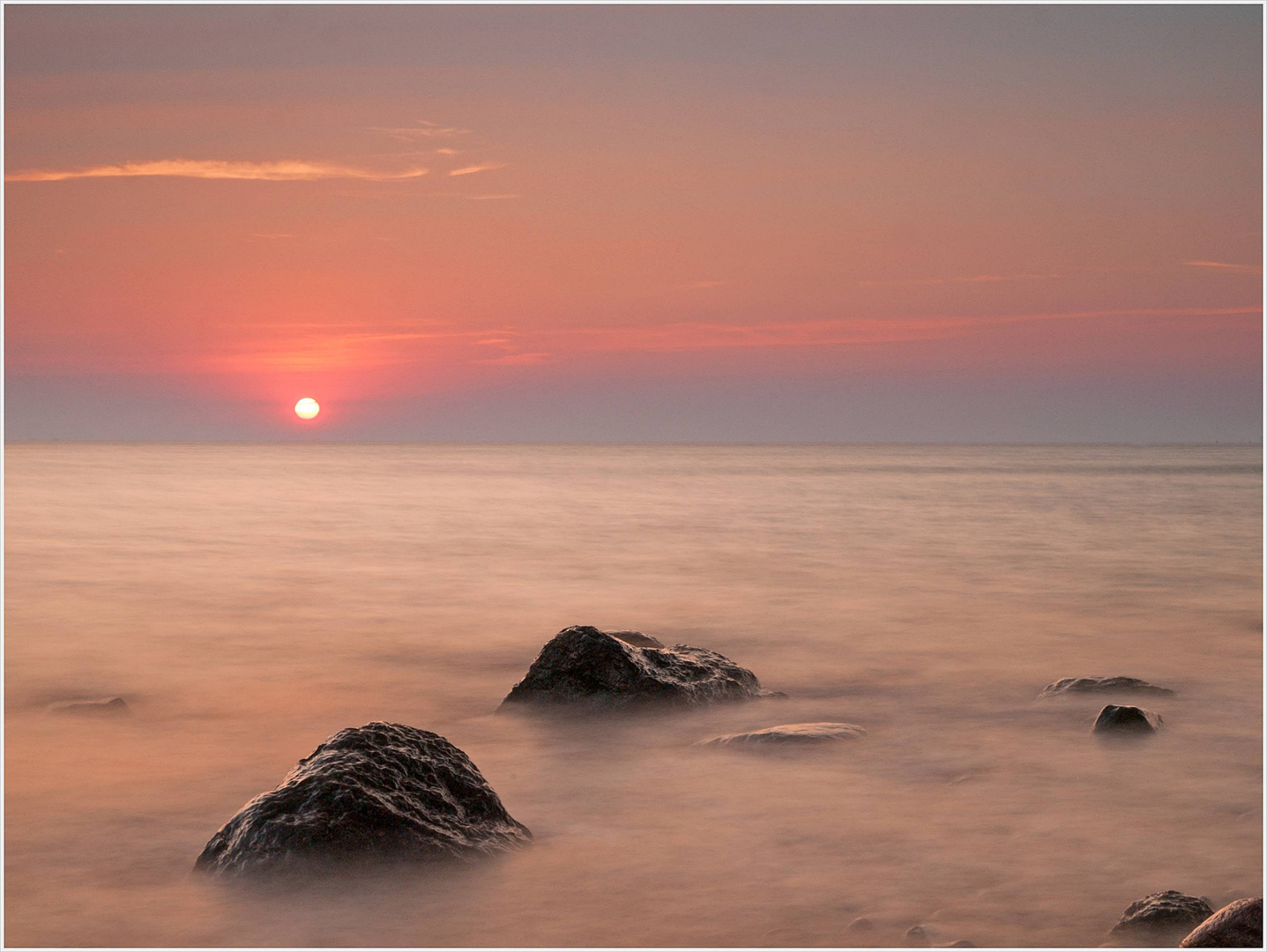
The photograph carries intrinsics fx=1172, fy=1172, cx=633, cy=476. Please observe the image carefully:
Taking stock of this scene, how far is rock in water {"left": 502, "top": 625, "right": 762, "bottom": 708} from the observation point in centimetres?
737

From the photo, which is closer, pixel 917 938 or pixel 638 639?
pixel 917 938

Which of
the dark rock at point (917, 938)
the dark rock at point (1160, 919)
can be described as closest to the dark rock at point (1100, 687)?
the dark rock at point (1160, 919)

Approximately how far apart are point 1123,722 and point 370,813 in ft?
14.7

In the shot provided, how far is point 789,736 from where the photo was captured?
6.61 metres

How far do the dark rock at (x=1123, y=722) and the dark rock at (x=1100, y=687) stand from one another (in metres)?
0.89

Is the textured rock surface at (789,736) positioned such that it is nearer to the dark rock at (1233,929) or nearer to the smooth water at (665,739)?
the smooth water at (665,739)

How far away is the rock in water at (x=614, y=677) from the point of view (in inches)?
290

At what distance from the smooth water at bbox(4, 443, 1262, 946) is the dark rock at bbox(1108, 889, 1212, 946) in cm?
13

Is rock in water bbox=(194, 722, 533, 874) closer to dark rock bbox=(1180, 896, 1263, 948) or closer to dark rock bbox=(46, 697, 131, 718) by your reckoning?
dark rock bbox=(1180, 896, 1263, 948)

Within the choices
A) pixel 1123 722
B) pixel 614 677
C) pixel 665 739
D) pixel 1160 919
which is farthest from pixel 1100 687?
pixel 1160 919

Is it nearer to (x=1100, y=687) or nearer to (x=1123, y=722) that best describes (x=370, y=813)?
(x=1123, y=722)

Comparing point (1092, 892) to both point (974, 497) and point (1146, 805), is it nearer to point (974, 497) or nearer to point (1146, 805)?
point (1146, 805)

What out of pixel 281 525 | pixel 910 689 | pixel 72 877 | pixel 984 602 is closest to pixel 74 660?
pixel 72 877

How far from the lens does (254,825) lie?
182 inches
